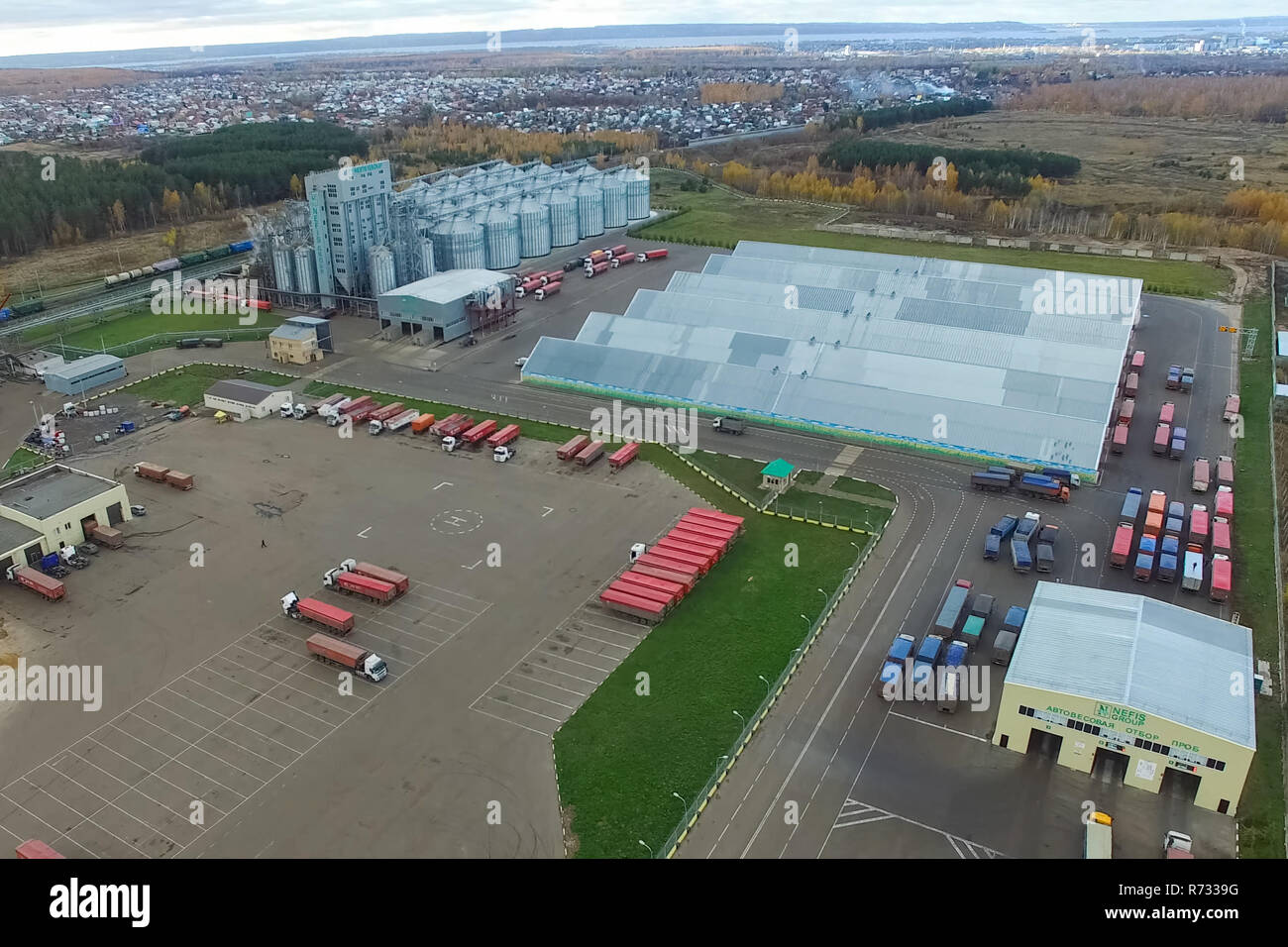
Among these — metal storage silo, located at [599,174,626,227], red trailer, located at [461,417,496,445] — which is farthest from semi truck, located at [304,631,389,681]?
metal storage silo, located at [599,174,626,227]

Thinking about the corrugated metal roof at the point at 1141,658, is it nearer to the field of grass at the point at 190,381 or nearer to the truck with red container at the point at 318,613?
the truck with red container at the point at 318,613

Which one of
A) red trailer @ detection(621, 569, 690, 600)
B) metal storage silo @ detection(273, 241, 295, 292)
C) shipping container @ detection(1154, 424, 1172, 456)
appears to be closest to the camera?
red trailer @ detection(621, 569, 690, 600)

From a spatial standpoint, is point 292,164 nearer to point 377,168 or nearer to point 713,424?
point 377,168

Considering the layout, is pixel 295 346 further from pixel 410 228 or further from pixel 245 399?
pixel 410 228

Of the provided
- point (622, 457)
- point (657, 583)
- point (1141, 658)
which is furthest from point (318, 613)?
point (1141, 658)

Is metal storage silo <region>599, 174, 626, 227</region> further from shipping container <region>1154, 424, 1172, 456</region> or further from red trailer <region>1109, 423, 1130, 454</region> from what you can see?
shipping container <region>1154, 424, 1172, 456</region>

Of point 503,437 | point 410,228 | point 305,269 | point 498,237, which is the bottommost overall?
point 503,437

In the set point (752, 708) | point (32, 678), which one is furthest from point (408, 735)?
point (32, 678)
